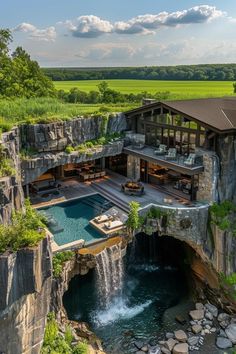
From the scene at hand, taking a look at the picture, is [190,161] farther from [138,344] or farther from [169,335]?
[138,344]

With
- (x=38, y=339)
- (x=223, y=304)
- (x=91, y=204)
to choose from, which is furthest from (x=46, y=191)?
(x=223, y=304)

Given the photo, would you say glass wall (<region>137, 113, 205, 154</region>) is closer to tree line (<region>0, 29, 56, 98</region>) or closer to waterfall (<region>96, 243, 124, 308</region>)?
waterfall (<region>96, 243, 124, 308</region>)

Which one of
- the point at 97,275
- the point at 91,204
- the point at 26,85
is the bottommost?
the point at 97,275

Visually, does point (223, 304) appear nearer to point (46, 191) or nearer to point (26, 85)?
point (46, 191)

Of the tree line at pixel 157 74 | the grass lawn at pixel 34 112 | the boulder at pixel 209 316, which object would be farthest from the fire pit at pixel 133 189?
the tree line at pixel 157 74

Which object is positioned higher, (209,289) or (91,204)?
(91,204)

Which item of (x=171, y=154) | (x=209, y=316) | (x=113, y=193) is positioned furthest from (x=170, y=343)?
(x=171, y=154)

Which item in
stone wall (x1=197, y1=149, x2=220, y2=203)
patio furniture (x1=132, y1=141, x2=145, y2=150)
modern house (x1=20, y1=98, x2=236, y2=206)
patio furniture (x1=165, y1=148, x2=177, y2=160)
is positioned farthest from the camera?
patio furniture (x1=132, y1=141, x2=145, y2=150)

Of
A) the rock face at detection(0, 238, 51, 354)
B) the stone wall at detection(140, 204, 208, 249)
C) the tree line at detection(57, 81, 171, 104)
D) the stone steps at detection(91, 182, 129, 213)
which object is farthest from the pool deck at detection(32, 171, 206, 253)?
the tree line at detection(57, 81, 171, 104)
